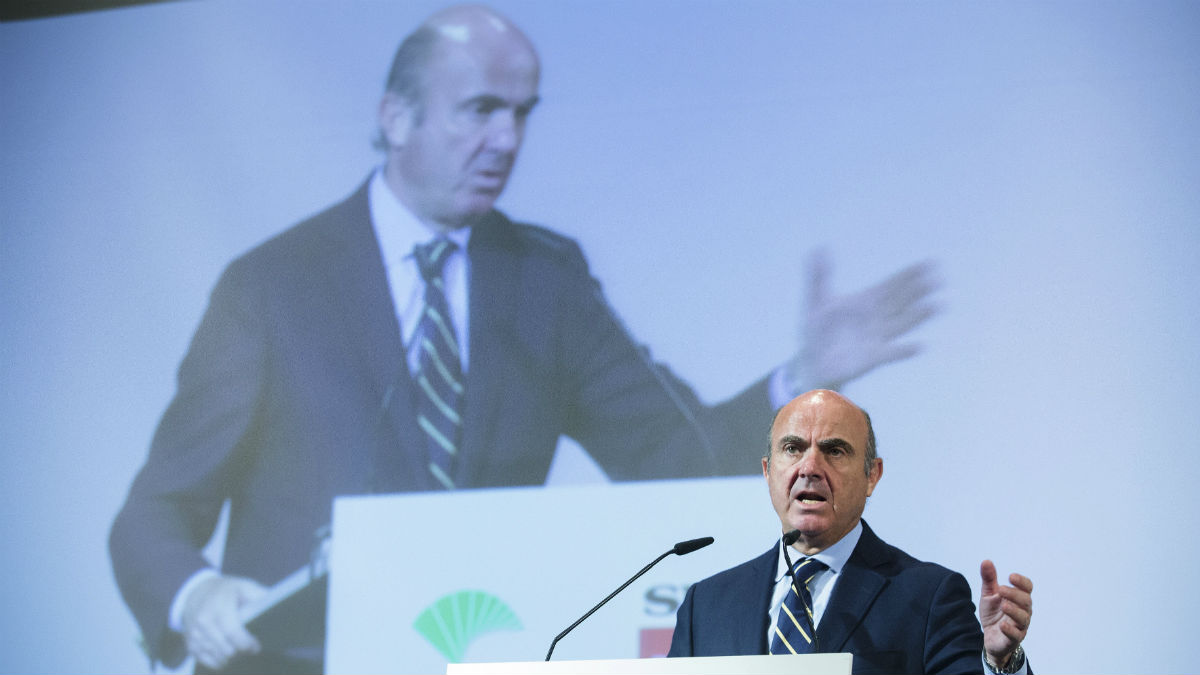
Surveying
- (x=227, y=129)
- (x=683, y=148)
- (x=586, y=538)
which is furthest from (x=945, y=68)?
(x=227, y=129)

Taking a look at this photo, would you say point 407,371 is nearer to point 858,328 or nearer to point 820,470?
point 858,328

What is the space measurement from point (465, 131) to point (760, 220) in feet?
3.89

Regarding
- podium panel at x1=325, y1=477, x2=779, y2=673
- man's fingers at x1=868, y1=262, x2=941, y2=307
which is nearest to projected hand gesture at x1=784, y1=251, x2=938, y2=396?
man's fingers at x1=868, y1=262, x2=941, y2=307

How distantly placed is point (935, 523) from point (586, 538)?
1144mm

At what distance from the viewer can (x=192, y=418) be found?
482 centimetres

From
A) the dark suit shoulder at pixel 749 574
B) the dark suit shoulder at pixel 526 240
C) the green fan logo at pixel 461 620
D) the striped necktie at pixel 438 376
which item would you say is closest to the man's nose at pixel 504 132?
the dark suit shoulder at pixel 526 240

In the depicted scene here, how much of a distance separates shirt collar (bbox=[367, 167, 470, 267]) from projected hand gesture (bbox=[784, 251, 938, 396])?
1322 millimetres

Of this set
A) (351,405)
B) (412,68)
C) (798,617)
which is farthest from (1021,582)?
(412,68)

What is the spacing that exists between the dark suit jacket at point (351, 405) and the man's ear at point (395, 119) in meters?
0.31

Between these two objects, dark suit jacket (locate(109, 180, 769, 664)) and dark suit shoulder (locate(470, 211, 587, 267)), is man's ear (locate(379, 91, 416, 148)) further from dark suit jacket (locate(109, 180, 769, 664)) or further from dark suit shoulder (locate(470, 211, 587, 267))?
dark suit shoulder (locate(470, 211, 587, 267))

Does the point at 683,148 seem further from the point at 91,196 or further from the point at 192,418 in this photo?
the point at 91,196

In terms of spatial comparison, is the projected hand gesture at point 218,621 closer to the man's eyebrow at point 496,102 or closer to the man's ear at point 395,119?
the man's ear at point 395,119

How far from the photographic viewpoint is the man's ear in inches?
193

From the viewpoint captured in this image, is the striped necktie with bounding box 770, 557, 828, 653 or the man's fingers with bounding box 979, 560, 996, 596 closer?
the man's fingers with bounding box 979, 560, 996, 596
